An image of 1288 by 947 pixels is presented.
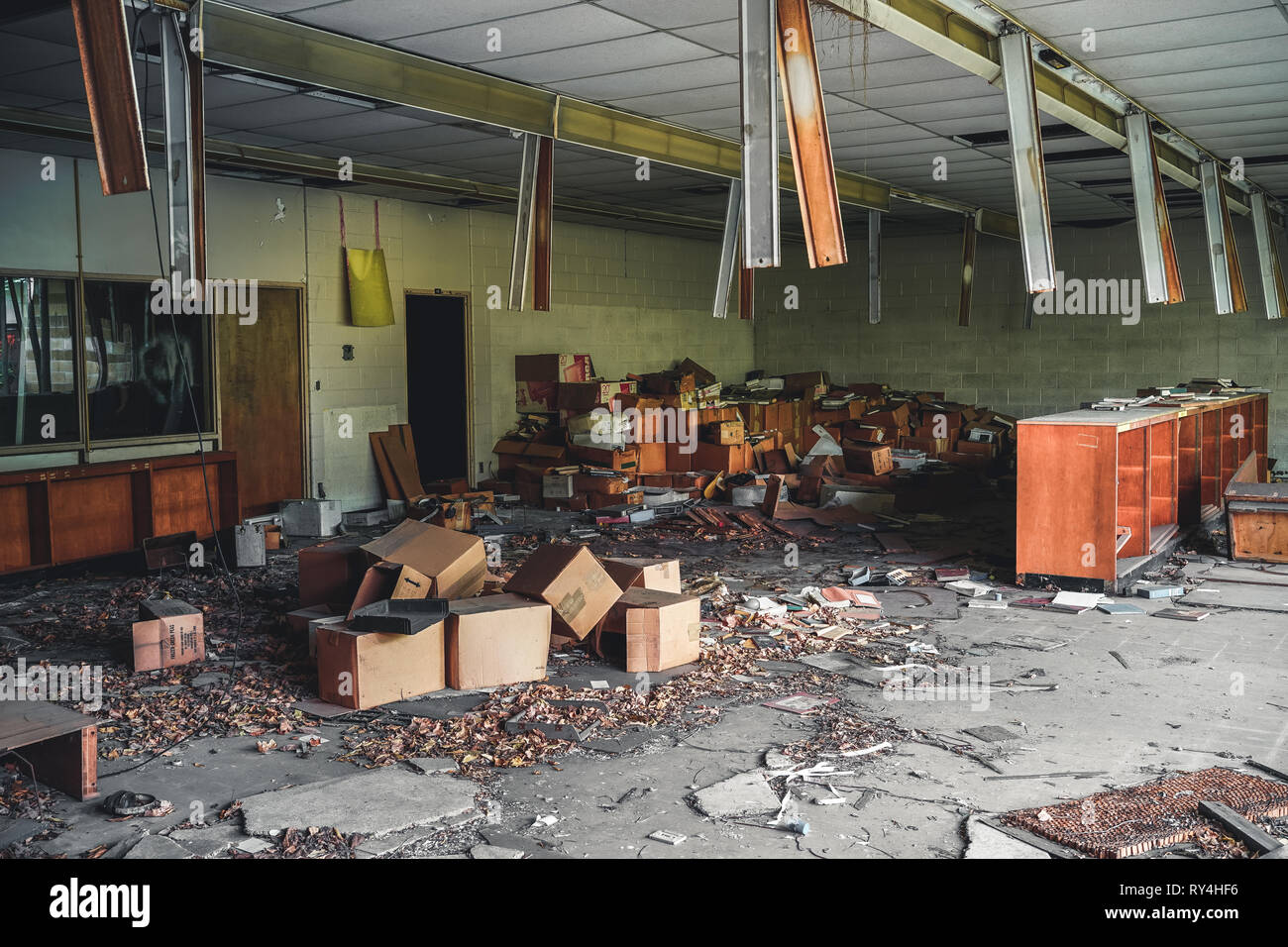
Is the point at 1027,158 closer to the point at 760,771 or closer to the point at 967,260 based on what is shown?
the point at 760,771

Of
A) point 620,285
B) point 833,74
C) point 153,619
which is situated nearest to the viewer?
point 153,619

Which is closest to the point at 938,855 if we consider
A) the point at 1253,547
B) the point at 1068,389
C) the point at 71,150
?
the point at 1253,547

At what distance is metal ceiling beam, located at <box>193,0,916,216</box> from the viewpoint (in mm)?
5348

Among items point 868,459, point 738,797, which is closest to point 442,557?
point 738,797

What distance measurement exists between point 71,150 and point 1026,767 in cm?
808

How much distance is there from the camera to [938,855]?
343 cm

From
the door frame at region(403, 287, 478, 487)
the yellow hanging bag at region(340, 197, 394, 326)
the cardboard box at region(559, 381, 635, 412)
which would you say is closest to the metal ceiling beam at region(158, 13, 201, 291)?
the yellow hanging bag at region(340, 197, 394, 326)

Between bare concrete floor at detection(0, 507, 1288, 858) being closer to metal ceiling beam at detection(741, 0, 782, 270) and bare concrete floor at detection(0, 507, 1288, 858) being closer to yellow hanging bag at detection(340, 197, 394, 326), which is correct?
metal ceiling beam at detection(741, 0, 782, 270)

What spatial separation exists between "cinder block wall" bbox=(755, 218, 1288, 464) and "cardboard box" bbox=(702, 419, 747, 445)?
453 cm

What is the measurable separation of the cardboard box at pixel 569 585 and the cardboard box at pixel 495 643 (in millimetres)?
168

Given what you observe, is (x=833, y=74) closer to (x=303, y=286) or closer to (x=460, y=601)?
(x=460, y=601)

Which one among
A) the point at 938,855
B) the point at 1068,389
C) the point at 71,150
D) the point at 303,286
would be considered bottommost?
the point at 938,855

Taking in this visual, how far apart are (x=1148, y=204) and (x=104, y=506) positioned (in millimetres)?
8717

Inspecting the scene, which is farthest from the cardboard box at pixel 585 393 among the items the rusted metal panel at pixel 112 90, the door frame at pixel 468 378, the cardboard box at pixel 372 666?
the rusted metal panel at pixel 112 90
